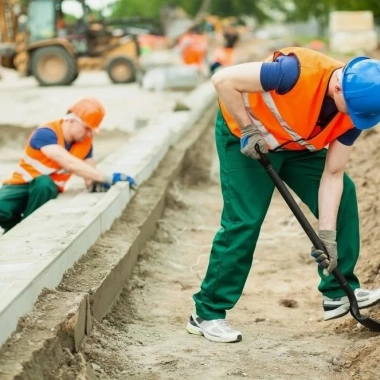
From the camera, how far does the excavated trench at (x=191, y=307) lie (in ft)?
13.4

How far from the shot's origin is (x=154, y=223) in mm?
6691

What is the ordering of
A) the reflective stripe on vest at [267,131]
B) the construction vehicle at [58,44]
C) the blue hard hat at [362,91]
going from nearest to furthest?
the blue hard hat at [362,91]
the reflective stripe on vest at [267,131]
the construction vehicle at [58,44]

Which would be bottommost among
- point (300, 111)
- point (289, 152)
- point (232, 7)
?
point (232, 7)

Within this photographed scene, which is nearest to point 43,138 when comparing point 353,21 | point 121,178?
point 121,178

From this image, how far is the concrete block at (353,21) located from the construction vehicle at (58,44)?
23.4 feet

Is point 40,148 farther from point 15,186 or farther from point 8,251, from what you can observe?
point 8,251

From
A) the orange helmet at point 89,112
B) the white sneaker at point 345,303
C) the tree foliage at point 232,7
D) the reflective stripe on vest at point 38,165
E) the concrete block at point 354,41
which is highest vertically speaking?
the orange helmet at point 89,112

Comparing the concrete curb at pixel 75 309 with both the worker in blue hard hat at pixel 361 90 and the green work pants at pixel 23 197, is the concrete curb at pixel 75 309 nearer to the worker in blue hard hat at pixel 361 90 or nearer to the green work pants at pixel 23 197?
the green work pants at pixel 23 197

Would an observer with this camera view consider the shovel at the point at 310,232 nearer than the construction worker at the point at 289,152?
No

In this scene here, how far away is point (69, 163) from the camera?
6473mm

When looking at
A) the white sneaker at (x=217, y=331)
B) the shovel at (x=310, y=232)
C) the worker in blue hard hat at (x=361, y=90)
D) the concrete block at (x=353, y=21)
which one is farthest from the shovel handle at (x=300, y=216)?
the concrete block at (x=353, y=21)

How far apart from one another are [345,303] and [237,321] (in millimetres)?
664

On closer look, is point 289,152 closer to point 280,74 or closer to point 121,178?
point 280,74

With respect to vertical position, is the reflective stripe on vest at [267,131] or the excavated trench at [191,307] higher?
the reflective stripe on vest at [267,131]
